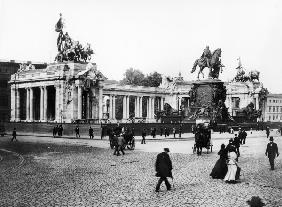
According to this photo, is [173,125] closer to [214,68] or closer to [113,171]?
[214,68]

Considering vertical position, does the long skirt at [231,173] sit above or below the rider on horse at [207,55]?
below

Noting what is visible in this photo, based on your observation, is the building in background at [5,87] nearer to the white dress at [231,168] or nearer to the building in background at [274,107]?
the building in background at [274,107]

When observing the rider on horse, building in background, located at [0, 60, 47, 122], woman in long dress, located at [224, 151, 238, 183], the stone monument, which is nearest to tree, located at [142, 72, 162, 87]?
building in background, located at [0, 60, 47, 122]

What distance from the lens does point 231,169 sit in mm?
16453

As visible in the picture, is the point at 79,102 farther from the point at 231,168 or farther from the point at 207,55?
the point at 231,168

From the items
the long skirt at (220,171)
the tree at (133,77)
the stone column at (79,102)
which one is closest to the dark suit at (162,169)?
the long skirt at (220,171)

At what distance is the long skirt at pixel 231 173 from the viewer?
1630 cm

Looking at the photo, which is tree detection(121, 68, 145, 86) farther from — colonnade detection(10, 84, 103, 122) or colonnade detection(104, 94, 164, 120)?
colonnade detection(10, 84, 103, 122)

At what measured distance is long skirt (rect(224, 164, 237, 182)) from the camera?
16.3 m

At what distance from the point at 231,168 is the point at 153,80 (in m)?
123

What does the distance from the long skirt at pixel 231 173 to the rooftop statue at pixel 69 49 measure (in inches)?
2393

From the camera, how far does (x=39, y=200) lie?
1323 cm

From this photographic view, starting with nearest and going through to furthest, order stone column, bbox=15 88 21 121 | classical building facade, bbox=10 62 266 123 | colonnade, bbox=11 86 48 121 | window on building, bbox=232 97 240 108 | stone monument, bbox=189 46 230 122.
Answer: stone monument, bbox=189 46 230 122, classical building facade, bbox=10 62 266 123, colonnade, bbox=11 86 48 121, stone column, bbox=15 88 21 121, window on building, bbox=232 97 240 108

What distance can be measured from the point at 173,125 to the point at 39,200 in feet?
139
